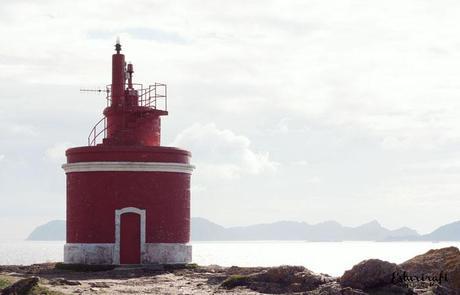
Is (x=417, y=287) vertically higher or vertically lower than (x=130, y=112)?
lower

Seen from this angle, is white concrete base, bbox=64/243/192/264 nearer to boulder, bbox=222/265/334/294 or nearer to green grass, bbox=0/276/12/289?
boulder, bbox=222/265/334/294

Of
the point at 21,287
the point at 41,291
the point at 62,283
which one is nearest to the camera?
the point at 41,291

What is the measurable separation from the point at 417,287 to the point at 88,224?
14.2 meters

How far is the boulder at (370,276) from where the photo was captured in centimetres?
2528

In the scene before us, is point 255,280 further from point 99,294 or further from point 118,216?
point 118,216

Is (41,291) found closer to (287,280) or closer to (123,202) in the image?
(287,280)

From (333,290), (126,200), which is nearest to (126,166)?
(126,200)

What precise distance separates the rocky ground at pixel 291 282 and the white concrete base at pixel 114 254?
264cm

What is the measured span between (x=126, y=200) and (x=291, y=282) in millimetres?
→ 9694

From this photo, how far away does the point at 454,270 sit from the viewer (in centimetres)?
2645

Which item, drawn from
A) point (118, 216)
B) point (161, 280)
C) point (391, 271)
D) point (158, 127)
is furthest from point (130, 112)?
point (391, 271)

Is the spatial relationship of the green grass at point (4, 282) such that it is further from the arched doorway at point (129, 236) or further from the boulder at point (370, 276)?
the boulder at point (370, 276)

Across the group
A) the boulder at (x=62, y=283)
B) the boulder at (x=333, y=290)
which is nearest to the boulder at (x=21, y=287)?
the boulder at (x=62, y=283)

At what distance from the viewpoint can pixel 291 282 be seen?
2686 centimetres
